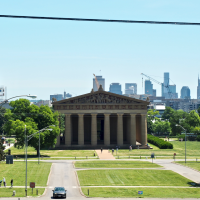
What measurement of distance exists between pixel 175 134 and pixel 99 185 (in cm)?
10997

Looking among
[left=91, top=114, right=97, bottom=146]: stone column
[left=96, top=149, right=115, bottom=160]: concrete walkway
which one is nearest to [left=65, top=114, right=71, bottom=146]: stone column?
[left=91, top=114, right=97, bottom=146]: stone column

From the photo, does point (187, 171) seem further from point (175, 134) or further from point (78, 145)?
point (175, 134)

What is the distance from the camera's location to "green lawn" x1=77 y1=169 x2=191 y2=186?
5878 centimetres

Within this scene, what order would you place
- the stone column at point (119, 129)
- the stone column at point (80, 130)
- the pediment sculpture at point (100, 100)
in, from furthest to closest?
the stone column at point (119, 129)
the stone column at point (80, 130)
the pediment sculpture at point (100, 100)

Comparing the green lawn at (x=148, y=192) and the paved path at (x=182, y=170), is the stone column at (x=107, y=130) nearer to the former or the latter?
the paved path at (x=182, y=170)

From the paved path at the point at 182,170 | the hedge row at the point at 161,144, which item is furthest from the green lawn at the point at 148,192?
the hedge row at the point at 161,144

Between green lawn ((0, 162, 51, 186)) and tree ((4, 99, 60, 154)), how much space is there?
35.5ft

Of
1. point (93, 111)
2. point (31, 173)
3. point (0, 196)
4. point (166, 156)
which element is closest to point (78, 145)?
point (93, 111)

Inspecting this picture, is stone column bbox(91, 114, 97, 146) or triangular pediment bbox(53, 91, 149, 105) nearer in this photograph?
triangular pediment bbox(53, 91, 149, 105)

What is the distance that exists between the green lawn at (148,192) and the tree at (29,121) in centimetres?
3931

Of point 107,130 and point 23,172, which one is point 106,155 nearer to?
point 107,130

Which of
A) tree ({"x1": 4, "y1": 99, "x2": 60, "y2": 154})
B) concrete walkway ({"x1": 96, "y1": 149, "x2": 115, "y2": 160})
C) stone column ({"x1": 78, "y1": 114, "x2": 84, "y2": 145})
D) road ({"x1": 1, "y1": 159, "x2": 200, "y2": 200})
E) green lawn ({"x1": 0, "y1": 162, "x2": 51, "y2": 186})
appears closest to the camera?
road ({"x1": 1, "y1": 159, "x2": 200, "y2": 200})

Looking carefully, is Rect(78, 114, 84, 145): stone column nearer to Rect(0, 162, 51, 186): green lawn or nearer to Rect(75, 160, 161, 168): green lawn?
Rect(75, 160, 161, 168): green lawn

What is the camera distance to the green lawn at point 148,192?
49625 mm
